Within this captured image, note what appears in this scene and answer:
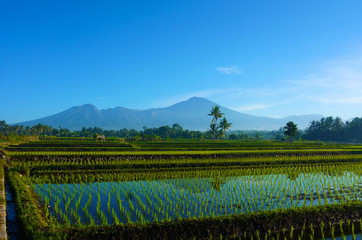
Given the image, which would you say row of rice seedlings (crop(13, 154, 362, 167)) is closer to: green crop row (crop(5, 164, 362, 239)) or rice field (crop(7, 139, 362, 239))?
rice field (crop(7, 139, 362, 239))

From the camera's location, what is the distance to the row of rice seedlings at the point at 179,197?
930cm

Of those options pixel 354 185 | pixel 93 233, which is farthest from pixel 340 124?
pixel 93 233

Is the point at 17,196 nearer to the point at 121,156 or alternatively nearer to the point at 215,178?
the point at 215,178

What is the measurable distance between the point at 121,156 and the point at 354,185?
17.3 m

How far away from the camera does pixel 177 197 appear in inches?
455

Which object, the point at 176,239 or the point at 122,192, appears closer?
the point at 176,239

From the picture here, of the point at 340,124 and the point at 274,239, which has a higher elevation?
the point at 340,124

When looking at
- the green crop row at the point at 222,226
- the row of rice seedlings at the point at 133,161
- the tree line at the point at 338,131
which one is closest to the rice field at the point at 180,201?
the green crop row at the point at 222,226

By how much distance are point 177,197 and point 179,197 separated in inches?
3.6

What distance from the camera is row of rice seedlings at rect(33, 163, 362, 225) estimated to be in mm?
9305

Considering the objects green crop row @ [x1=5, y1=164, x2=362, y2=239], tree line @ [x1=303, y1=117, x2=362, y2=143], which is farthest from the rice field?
tree line @ [x1=303, y1=117, x2=362, y2=143]

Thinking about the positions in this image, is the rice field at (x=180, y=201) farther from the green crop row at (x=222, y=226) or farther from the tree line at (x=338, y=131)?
the tree line at (x=338, y=131)

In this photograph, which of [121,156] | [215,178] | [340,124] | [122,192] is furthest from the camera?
[340,124]

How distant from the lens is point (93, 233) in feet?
23.5
